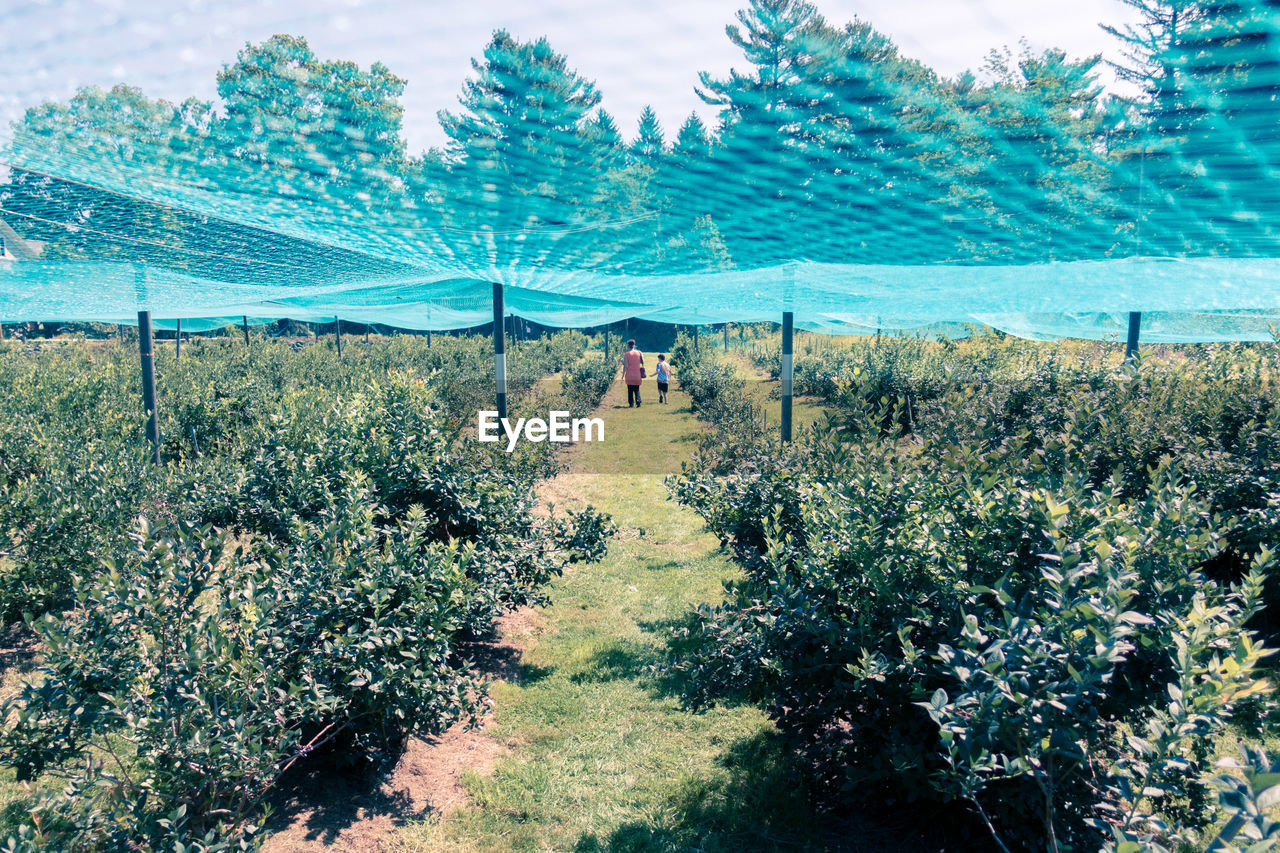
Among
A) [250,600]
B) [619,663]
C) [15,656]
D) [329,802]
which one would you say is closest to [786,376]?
[619,663]

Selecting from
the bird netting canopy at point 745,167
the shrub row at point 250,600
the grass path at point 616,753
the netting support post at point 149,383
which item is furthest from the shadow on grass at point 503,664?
the netting support post at point 149,383

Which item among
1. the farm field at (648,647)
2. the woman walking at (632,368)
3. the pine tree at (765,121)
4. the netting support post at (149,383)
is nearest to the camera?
the farm field at (648,647)

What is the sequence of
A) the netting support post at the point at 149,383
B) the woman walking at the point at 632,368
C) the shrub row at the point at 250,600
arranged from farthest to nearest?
the woman walking at the point at 632,368
the netting support post at the point at 149,383
the shrub row at the point at 250,600

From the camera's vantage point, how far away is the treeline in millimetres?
2602

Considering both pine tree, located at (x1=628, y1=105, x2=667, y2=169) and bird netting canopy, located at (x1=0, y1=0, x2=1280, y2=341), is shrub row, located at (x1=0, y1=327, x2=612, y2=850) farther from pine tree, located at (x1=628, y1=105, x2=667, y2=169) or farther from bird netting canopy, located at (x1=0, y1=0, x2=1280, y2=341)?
pine tree, located at (x1=628, y1=105, x2=667, y2=169)

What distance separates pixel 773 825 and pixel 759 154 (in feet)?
10.3

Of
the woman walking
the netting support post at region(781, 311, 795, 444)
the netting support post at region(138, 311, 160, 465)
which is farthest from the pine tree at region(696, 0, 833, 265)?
the woman walking

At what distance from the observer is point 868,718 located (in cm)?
246

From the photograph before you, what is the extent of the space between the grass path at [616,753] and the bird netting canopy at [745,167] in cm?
283

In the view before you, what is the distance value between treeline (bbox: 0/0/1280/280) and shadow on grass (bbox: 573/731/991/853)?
109 inches

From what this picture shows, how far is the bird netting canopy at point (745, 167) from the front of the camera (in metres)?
2.64

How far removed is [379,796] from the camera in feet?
10.3

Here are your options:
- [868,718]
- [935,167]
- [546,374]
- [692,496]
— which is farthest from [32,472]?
[546,374]

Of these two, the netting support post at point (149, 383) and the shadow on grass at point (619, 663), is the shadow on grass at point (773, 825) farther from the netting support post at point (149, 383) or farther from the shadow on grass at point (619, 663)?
the netting support post at point (149, 383)
